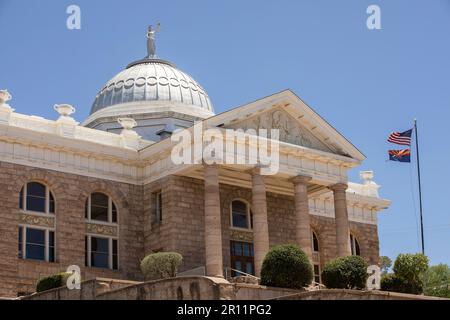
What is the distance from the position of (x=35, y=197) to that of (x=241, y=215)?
11249 mm

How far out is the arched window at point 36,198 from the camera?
1754 inches

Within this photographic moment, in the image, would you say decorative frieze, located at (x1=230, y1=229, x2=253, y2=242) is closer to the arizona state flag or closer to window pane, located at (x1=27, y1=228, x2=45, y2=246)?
the arizona state flag

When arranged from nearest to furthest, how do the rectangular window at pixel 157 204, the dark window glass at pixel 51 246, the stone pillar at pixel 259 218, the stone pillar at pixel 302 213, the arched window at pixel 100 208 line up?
the dark window glass at pixel 51 246 → the stone pillar at pixel 259 218 → the arched window at pixel 100 208 → the stone pillar at pixel 302 213 → the rectangular window at pixel 157 204

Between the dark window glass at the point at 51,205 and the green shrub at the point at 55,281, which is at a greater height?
the dark window glass at the point at 51,205

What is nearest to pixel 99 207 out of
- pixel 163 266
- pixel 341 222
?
pixel 163 266

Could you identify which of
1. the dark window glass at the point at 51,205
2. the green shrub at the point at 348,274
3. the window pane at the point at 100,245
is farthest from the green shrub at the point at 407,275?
the dark window glass at the point at 51,205

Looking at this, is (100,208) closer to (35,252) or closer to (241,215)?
(35,252)

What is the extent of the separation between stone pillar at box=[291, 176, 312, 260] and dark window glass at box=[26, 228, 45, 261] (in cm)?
1257

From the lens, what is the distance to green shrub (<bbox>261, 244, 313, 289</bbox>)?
3681 centimetres

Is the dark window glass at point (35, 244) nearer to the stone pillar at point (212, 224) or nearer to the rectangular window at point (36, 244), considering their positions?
the rectangular window at point (36, 244)

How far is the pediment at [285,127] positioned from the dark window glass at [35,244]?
435 inches

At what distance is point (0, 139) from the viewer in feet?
145

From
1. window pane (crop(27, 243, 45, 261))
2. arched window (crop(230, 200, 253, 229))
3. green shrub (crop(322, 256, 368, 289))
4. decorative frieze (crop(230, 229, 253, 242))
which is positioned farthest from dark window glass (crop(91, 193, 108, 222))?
green shrub (crop(322, 256, 368, 289))

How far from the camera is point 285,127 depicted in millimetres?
48750
